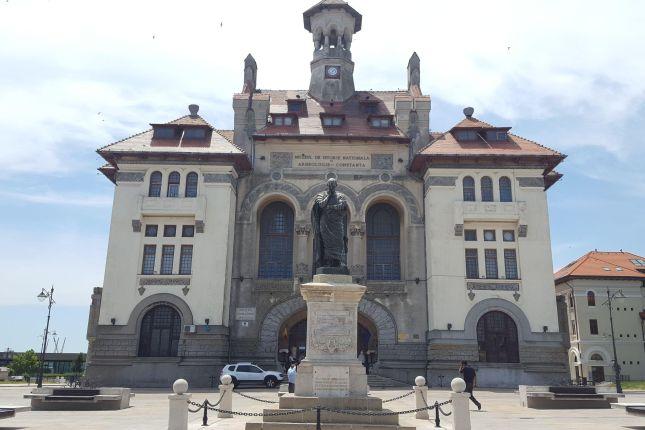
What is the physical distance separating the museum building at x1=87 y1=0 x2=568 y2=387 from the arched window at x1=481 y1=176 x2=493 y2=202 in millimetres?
105

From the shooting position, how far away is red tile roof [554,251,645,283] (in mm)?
55031

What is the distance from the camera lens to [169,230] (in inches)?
1331

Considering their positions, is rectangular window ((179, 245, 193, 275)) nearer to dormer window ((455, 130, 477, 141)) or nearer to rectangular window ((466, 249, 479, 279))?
rectangular window ((466, 249, 479, 279))

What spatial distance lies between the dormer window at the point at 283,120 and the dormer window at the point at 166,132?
21.8ft

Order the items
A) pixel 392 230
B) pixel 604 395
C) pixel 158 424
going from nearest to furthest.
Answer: pixel 158 424 < pixel 604 395 < pixel 392 230

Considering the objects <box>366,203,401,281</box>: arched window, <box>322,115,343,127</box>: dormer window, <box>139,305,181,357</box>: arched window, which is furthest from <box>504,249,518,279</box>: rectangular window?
<box>139,305,181,357</box>: arched window

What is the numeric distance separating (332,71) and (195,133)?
13.1 m

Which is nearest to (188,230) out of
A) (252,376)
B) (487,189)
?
(252,376)

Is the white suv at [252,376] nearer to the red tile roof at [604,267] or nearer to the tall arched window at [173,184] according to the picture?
the tall arched window at [173,184]

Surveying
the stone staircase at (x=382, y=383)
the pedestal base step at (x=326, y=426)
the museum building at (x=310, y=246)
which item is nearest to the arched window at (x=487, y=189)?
the museum building at (x=310, y=246)

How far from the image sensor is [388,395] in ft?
81.7

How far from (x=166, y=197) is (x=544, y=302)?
23.7 meters

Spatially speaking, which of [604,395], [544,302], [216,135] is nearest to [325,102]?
[216,135]

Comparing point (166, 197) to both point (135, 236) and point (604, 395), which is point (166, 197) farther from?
point (604, 395)
